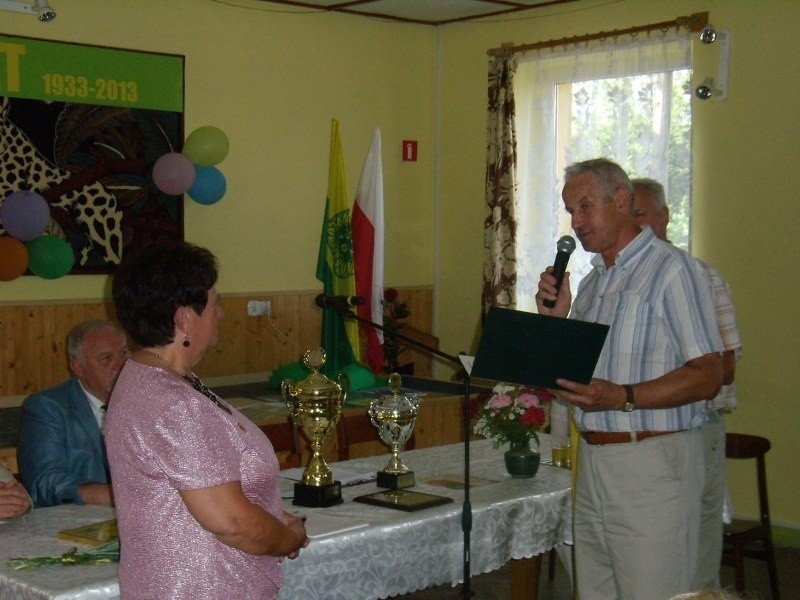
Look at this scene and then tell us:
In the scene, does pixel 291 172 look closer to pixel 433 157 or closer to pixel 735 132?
pixel 433 157

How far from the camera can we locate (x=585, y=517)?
2840 millimetres

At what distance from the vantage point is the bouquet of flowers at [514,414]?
3.36 metres

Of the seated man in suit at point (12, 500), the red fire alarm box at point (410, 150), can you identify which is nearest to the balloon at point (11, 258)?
the seated man in suit at point (12, 500)

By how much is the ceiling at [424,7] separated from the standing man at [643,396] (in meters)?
3.91

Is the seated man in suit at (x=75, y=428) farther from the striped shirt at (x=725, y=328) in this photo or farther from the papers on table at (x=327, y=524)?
the striped shirt at (x=725, y=328)

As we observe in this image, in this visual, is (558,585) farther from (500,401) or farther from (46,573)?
(46,573)

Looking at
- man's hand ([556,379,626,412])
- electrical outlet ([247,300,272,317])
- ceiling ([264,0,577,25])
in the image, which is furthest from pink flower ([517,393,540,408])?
ceiling ([264,0,577,25])

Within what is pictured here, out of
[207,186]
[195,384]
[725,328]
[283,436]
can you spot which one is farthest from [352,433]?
[195,384]

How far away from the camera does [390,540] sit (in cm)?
280

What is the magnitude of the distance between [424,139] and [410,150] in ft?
0.55

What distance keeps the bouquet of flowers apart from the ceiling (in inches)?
143

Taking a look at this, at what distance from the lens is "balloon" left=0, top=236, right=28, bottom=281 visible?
5.11 m

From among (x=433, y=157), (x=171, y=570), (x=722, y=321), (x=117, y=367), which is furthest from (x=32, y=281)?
(x=171, y=570)

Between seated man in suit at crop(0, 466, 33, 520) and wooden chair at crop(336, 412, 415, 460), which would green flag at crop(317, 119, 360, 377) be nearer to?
wooden chair at crop(336, 412, 415, 460)
